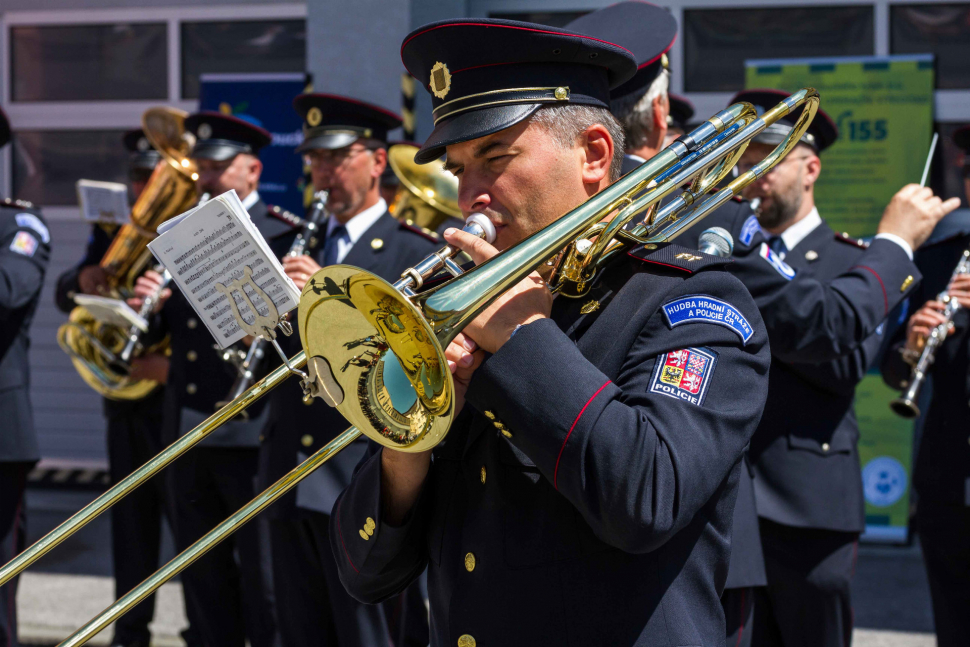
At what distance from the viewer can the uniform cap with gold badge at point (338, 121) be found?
4094 millimetres

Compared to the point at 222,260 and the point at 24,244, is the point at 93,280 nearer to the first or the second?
the point at 24,244

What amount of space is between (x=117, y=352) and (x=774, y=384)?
10.3 feet

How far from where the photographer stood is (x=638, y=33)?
8.94ft

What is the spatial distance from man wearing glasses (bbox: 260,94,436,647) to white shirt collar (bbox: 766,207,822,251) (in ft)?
4.10

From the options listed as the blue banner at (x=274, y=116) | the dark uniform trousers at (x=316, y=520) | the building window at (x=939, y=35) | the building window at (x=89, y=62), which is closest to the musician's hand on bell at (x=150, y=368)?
the dark uniform trousers at (x=316, y=520)

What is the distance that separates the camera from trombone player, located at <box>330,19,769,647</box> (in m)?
1.42

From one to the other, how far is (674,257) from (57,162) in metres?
7.03

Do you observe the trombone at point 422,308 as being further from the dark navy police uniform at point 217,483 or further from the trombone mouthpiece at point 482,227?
the dark navy police uniform at point 217,483

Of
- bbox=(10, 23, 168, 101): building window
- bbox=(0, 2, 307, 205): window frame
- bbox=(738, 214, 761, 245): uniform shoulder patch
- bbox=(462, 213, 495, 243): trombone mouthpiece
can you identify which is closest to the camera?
bbox=(462, 213, 495, 243): trombone mouthpiece

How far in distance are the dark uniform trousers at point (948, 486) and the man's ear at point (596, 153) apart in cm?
233

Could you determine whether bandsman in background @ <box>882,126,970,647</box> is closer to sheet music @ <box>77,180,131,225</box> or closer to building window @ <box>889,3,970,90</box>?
building window @ <box>889,3,970,90</box>

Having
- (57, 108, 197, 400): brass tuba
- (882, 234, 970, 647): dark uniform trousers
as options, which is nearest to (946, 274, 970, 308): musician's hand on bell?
(882, 234, 970, 647): dark uniform trousers

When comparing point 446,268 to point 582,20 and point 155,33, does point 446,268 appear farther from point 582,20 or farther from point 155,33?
point 155,33

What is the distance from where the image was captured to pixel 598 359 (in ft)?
5.28
